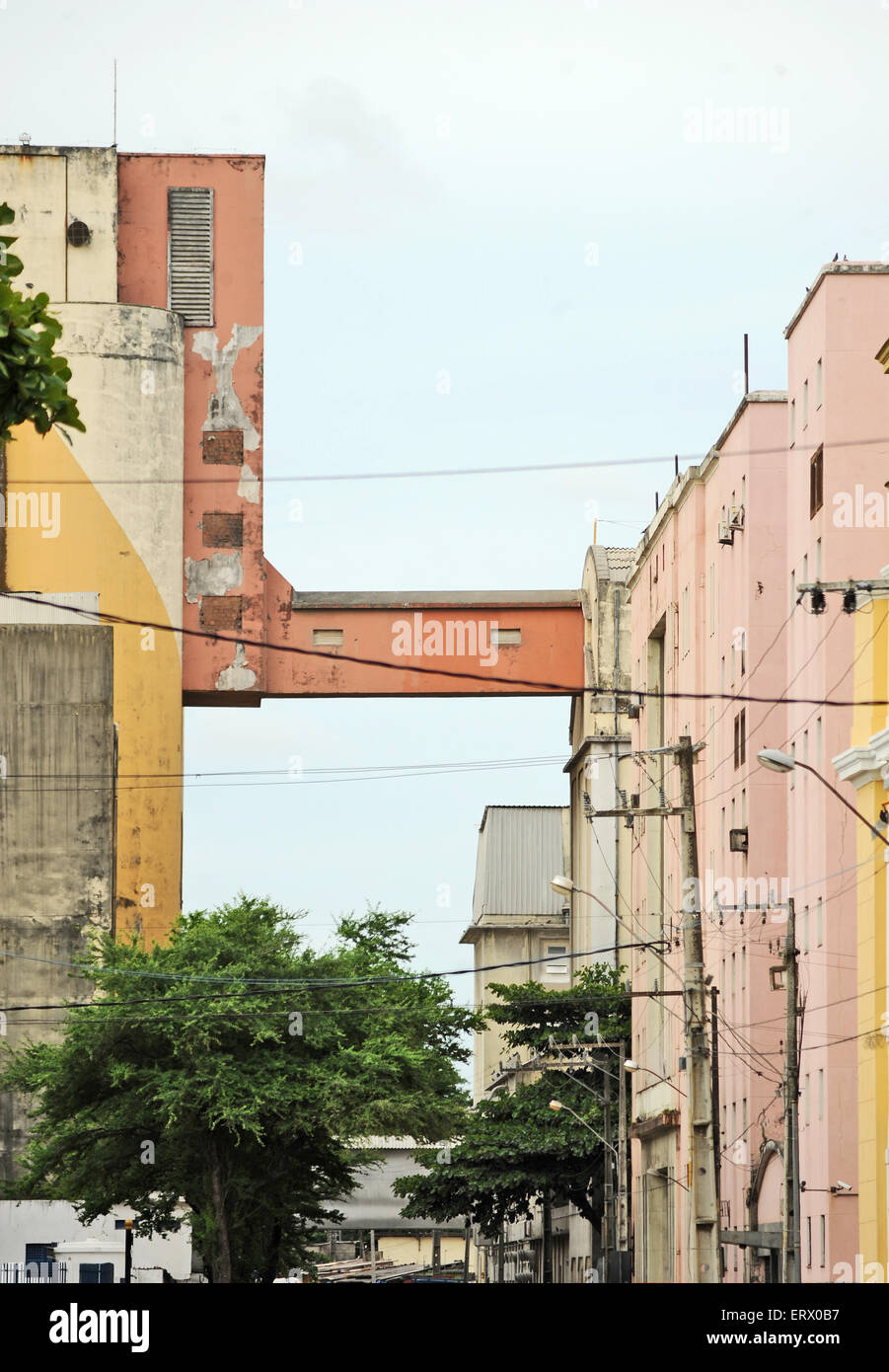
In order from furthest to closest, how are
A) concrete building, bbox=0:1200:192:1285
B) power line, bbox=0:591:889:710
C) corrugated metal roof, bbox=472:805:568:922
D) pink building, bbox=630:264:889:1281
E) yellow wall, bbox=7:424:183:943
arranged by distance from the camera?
corrugated metal roof, bbox=472:805:568:922
yellow wall, bbox=7:424:183:943
concrete building, bbox=0:1200:192:1285
pink building, bbox=630:264:889:1281
power line, bbox=0:591:889:710

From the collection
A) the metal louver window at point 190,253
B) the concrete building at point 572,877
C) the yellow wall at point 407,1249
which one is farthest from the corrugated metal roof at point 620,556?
the yellow wall at point 407,1249

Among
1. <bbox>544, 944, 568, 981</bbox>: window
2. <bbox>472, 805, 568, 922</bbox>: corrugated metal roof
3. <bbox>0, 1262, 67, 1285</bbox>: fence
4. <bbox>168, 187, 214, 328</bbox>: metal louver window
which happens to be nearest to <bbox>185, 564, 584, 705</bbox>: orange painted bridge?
<bbox>168, 187, 214, 328</bbox>: metal louver window

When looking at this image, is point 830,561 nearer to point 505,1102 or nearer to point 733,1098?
point 733,1098

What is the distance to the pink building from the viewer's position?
4419cm

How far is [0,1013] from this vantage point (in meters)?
61.0

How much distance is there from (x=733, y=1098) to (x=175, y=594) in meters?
23.0

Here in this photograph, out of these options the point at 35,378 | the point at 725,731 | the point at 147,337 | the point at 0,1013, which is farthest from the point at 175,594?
the point at 35,378

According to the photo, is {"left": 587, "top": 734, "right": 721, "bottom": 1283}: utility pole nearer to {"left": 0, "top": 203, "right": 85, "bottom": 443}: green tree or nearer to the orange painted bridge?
{"left": 0, "top": 203, "right": 85, "bottom": 443}: green tree

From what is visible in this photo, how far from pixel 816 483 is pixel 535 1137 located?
97.5ft

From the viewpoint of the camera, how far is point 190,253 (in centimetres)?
6812

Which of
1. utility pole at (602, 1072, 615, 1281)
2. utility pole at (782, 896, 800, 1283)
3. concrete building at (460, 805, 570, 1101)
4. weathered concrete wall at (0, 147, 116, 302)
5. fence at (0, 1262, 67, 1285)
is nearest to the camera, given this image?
utility pole at (782, 896, 800, 1283)

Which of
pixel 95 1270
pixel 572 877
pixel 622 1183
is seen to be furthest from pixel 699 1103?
pixel 572 877

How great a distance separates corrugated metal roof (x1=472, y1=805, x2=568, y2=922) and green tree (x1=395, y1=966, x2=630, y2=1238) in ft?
131
